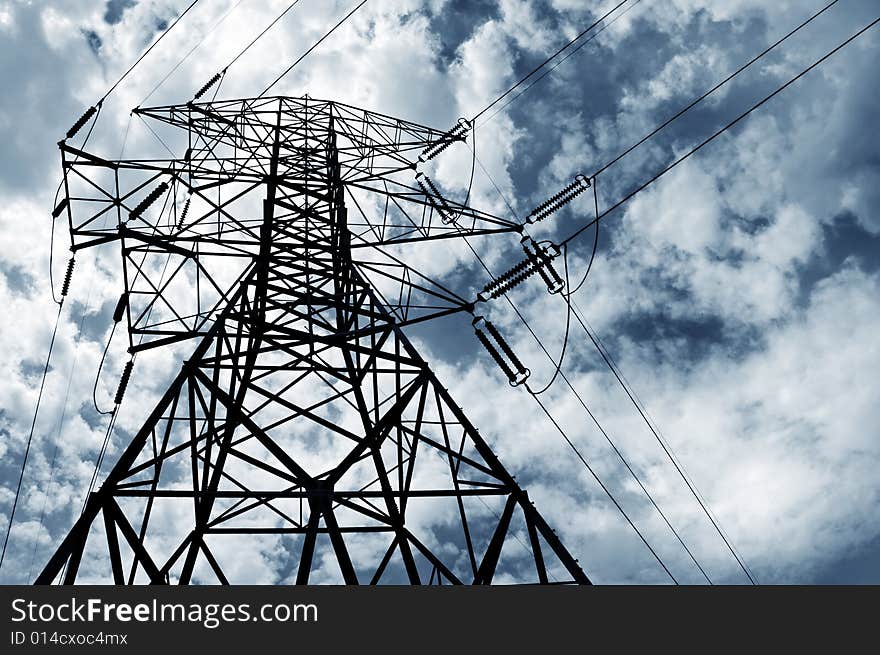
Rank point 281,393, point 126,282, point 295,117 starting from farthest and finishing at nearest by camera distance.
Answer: point 295,117 → point 126,282 → point 281,393

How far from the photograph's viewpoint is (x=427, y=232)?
40.0ft

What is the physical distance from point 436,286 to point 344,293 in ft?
4.99

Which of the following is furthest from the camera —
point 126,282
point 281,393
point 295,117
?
point 295,117
